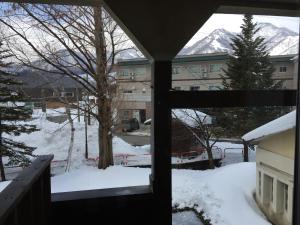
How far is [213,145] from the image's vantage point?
2.08m

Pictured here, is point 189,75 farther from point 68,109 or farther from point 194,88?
point 68,109

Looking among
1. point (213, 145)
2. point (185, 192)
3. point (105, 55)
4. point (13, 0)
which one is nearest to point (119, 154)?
point (185, 192)

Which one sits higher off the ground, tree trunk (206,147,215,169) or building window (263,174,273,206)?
tree trunk (206,147,215,169)

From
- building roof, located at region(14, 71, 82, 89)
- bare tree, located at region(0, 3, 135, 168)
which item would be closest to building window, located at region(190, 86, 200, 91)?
building roof, located at region(14, 71, 82, 89)

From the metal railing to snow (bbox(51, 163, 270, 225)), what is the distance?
50cm

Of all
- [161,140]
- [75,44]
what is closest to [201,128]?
[161,140]

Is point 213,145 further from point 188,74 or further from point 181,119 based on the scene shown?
point 188,74

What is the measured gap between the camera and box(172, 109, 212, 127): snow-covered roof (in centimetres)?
192

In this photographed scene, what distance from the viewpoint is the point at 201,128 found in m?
2.12

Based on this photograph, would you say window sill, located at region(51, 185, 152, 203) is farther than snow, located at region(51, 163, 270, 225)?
No

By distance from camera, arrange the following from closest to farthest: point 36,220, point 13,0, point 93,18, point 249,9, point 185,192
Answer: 1. point 36,220
2. point 13,0
3. point 249,9
4. point 185,192
5. point 93,18

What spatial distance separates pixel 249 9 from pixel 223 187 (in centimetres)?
131

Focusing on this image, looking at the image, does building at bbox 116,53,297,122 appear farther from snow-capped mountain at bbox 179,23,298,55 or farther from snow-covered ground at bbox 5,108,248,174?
snow-covered ground at bbox 5,108,248,174

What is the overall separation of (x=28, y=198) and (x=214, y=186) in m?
1.43
